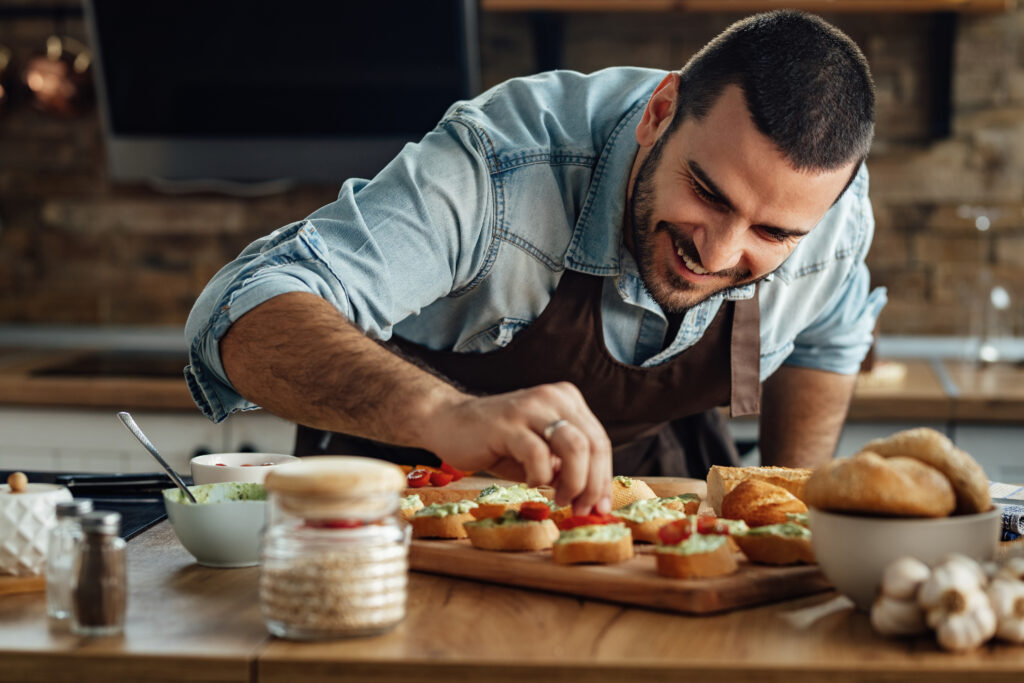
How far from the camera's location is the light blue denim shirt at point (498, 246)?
1373 millimetres

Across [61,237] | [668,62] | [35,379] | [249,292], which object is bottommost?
[35,379]

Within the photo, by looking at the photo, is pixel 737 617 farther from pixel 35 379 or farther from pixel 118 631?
pixel 35 379

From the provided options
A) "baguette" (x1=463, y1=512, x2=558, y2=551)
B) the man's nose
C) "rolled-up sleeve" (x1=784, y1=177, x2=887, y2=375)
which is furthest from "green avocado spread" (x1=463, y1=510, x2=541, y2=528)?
"rolled-up sleeve" (x1=784, y1=177, x2=887, y2=375)

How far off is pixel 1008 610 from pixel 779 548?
0.23 metres

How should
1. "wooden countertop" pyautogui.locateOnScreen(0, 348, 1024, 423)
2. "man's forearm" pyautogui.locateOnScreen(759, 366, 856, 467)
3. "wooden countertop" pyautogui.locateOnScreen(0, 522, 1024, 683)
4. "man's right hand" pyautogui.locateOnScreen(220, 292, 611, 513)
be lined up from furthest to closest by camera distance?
"wooden countertop" pyautogui.locateOnScreen(0, 348, 1024, 423) → "man's forearm" pyautogui.locateOnScreen(759, 366, 856, 467) → "man's right hand" pyautogui.locateOnScreen(220, 292, 611, 513) → "wooden countertop" pyautogui.locateOnScreen(0, 522, 1024, 683)

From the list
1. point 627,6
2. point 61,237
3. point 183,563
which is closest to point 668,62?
point 627,6

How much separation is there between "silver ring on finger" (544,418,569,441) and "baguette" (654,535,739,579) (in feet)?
0.45

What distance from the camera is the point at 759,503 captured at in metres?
1.20

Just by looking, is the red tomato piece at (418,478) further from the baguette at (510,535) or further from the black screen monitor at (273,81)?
the black screen monitor at (273,81)

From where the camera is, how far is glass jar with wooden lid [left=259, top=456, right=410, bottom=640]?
34.5 inches

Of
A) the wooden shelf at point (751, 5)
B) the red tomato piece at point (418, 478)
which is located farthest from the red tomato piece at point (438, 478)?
the wooden shelf at point (751, 5)

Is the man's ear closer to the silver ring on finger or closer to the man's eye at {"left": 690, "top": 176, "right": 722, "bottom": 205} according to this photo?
the man's eye at {"left": 690, "top": 176, "right": 722, "bottom": 205}

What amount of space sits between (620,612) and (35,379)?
2.20m

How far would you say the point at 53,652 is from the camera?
86cm
